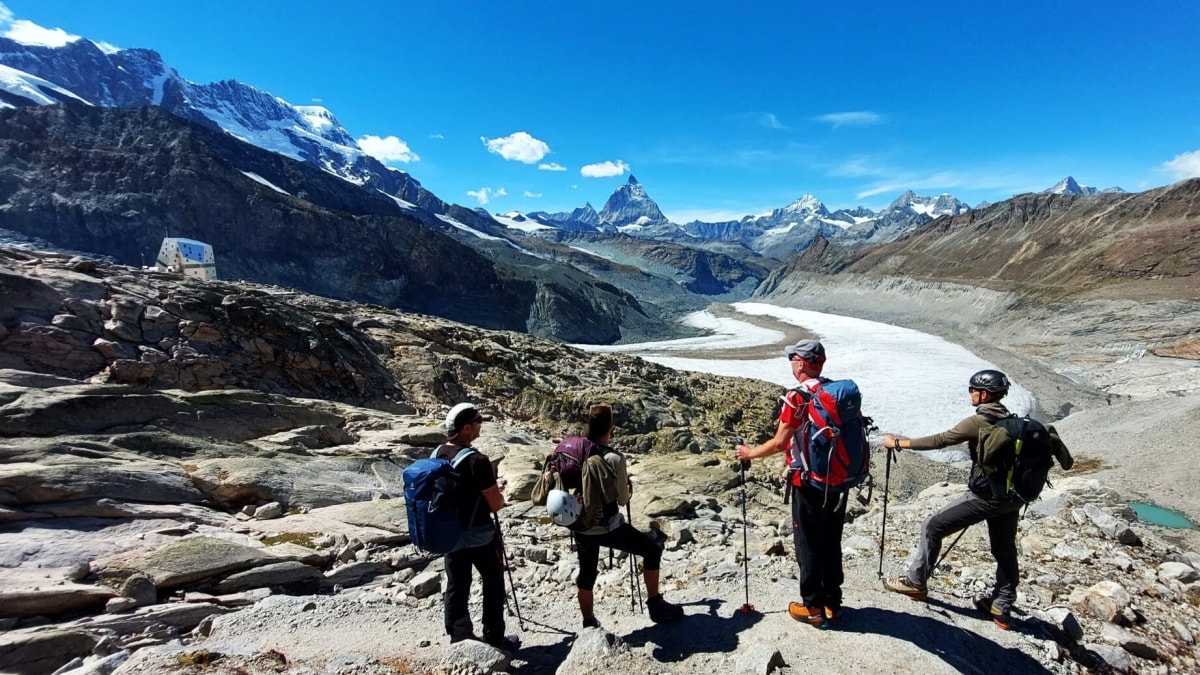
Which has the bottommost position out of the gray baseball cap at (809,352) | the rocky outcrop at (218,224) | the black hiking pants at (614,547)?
the black hiking pants at (614,547)

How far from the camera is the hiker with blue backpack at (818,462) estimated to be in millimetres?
4543

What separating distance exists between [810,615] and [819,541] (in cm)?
71

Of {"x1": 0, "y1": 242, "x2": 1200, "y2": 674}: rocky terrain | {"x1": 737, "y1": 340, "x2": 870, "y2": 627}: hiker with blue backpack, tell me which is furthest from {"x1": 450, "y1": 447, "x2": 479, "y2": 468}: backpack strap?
{"x1": 737, "y1": 340, "x2": 870, "y2": 627}: hiker with blue backpack

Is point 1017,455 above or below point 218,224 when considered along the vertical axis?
below

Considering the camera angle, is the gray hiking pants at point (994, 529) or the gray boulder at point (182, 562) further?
the gray boulder at point (182, 562)

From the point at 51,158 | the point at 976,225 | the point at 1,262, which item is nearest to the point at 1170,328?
the point at 1,262

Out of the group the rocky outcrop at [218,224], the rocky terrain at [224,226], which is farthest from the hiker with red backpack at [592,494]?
the rocky outcrop at [218,224]

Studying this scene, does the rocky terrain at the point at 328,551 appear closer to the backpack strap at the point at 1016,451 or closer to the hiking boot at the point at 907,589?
the hiking boot at the point at 907,589

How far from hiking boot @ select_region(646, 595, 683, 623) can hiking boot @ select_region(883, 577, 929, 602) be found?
2.31 metres

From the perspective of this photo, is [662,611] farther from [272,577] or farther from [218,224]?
[218,224]

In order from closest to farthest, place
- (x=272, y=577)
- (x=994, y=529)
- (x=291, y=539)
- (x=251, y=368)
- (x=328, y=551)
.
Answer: (x=994, y=529) < (x=272, y=577) < (x=328, y=551) < (x=291, y=539) < (x=251, y=368)

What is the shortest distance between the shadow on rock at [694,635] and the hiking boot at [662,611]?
0.22ft

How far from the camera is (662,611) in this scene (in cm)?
518

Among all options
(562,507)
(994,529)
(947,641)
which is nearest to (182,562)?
(562,507)
